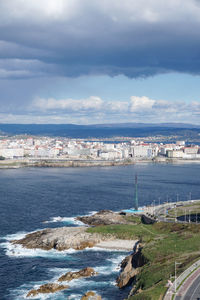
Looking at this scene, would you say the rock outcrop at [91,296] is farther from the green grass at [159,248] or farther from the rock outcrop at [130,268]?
the rock outcrop at [130,268]

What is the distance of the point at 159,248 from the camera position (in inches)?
1822

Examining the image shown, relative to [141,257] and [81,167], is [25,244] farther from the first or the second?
[81,167]

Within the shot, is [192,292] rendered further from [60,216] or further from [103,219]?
[60,216]

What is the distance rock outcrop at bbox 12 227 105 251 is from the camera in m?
53.2

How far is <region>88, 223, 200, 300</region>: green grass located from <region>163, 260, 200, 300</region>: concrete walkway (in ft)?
2.13

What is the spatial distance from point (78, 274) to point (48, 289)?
4.46 meters

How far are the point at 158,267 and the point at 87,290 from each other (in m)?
6.98

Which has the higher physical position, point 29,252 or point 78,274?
point 78,274

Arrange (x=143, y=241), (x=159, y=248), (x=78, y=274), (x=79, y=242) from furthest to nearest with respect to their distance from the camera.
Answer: (x=79, y=242) → (x=143, y=241) → (x=159, y=248) → (x=78, y=274)

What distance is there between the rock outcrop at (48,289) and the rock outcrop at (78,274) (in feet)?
6.52

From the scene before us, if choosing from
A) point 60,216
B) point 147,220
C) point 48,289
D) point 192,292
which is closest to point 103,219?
point 147,220

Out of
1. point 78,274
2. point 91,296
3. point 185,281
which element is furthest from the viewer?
point 78,274

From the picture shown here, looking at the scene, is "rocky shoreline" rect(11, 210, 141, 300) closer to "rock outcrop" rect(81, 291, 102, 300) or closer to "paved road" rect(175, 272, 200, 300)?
"rock outcrop" rect(81, 291, 102, 300)

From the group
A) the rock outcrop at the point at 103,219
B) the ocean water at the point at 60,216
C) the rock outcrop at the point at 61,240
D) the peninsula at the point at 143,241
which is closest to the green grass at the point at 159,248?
the peninsula at the point at 143,241
